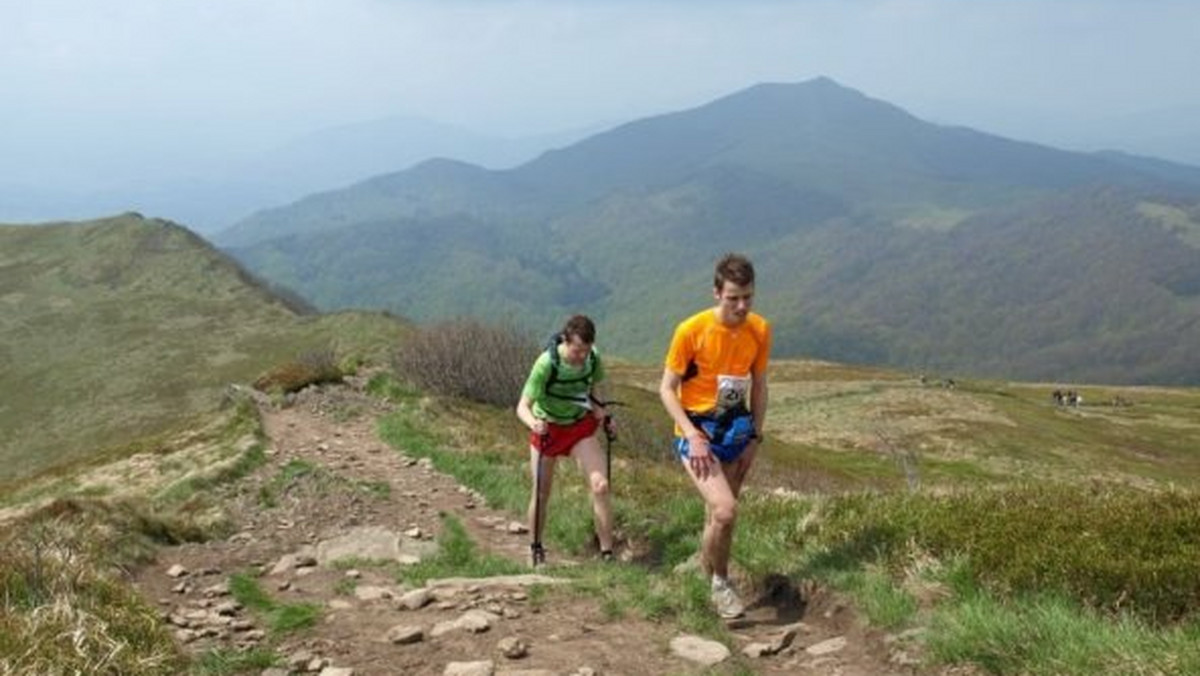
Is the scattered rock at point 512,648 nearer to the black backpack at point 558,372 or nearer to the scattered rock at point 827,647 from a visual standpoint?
the scattered rock at point 827,647

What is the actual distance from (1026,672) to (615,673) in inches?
119

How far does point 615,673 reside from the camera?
7.65 metres

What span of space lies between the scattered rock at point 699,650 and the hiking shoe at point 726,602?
3.26ft

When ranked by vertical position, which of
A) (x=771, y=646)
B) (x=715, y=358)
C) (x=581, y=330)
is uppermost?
(x=581, y=330)

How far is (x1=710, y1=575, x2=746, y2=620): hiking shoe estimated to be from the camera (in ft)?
31.1

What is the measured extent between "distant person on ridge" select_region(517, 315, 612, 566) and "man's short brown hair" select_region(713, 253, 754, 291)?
258 centimetres

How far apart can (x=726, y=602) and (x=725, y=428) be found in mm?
1776

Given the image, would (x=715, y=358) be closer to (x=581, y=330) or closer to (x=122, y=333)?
(x=581, y=330)

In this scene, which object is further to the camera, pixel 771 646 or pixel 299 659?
pixel 771 646

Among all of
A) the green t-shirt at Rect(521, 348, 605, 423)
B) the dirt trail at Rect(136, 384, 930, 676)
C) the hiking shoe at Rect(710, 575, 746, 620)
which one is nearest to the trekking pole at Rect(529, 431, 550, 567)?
the green t-shirt at Rect(521, 348, 605, 423)

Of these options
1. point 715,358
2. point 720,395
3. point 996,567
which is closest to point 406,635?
point 720,395

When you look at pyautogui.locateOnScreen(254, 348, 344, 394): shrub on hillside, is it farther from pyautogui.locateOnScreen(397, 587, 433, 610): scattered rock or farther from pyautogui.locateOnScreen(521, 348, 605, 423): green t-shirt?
pyautogui.locateOnScreen(397, 587, 433, 610): scattered rock

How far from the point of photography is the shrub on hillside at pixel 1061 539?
788cm

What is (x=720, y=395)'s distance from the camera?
9977 millimetres
